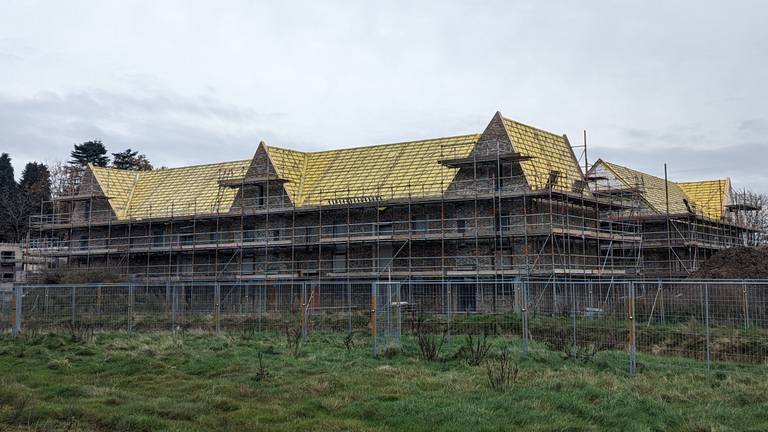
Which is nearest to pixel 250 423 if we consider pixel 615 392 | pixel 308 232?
pixel 615 392

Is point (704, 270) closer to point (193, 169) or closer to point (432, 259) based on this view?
point (432, 259)

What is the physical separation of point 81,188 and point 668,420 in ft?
164

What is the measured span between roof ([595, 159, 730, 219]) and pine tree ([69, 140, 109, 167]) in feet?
170

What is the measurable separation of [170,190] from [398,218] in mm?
19207

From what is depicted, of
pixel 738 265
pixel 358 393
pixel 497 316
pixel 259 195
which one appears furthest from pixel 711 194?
pixel 358 393

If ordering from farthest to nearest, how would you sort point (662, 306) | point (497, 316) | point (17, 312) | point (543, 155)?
point (543, 155), point (497, 316), point (17, 312), point (662, 306)

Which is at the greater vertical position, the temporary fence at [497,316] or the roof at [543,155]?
the roof at [543,155]

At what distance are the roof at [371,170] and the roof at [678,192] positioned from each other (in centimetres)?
1270

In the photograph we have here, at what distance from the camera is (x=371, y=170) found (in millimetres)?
45719

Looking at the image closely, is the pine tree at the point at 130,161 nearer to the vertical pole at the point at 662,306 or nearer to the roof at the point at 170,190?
the roof at the point at 170,190

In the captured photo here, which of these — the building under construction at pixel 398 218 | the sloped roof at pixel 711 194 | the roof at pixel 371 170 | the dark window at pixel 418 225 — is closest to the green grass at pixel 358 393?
the building under construction at pixel 398 218

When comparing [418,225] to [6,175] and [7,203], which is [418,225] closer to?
[7,203]

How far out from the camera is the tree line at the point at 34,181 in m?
76.6

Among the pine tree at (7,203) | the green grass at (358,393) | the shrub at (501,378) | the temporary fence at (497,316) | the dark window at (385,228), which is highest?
the pine tree at (7,203)
